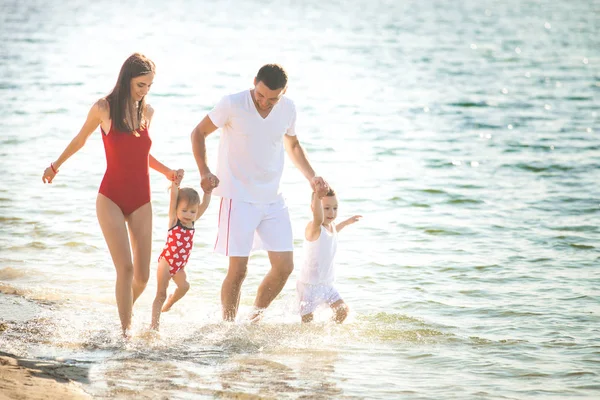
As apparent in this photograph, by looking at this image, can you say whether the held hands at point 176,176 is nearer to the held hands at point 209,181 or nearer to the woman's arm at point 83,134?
the held hands at point 209,181

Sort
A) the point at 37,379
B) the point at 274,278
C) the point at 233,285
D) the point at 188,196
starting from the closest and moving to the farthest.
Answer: the point at 37,379, the point at 188,196, the point at 233,285, the point at 274,278

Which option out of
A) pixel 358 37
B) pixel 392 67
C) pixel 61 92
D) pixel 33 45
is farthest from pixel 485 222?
pixel 358 37

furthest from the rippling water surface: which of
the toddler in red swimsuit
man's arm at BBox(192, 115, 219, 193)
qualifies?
man's arm at BBox(192, 115, 219, 193)

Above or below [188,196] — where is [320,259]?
below

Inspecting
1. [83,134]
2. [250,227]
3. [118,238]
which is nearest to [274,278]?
[250,227]

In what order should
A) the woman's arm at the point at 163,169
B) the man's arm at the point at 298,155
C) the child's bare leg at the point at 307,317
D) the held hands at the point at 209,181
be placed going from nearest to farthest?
the held hands at the point at 209,181
the woman's arm at the point at 163,169
the man's arm at the point at 298,155
the child's bare leg at the point at 307,317

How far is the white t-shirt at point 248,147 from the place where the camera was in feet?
23.8

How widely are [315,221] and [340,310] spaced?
0.83 m

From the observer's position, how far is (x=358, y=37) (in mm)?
45656

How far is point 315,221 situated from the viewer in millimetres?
7730

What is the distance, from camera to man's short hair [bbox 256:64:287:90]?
7012mm

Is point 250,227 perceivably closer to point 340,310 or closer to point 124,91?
point 340,310

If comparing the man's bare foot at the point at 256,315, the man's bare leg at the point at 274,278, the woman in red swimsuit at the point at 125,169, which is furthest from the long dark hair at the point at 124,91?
the man's bare foot at the point at 256,315

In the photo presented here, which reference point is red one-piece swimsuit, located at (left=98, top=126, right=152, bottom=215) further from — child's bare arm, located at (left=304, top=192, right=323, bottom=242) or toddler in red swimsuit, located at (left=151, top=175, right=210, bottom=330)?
child's bare arm, located at (left=304, top=192, right=323, bottom=242)
